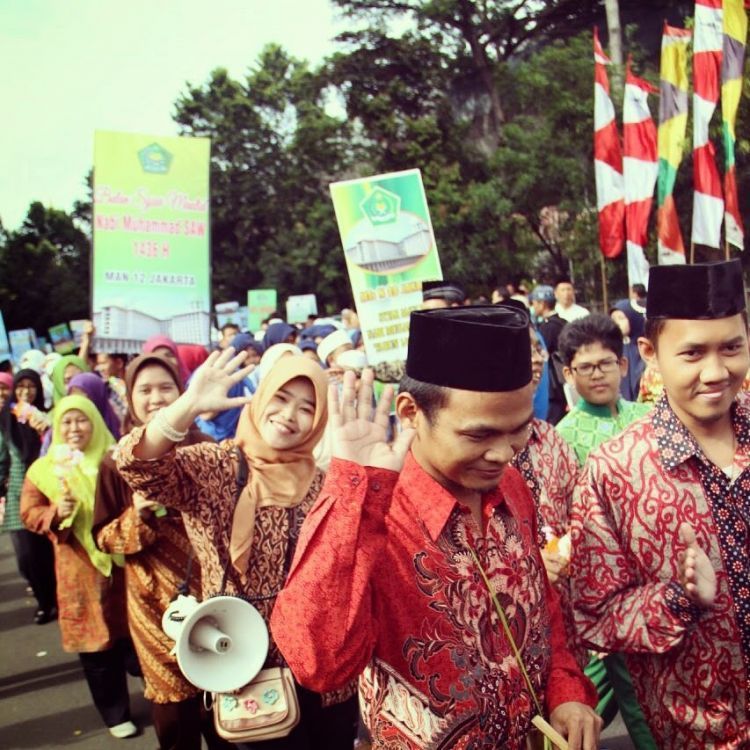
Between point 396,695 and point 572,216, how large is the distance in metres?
17.4

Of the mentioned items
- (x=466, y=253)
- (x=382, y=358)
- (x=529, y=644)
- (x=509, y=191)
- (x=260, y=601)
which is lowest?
(x=260, y=601)

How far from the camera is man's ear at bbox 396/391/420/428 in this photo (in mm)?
1825

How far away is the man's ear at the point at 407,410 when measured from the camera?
1825 mm

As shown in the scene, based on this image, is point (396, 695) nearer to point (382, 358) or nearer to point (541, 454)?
point (541, 454)

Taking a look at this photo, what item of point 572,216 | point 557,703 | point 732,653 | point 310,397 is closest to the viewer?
point 557,703

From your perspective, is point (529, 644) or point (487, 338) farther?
point (529, 644)

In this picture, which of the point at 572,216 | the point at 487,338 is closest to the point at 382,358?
the point at 487,338

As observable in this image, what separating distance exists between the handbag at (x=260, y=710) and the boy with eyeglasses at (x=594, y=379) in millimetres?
1634

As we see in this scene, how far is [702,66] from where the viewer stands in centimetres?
866

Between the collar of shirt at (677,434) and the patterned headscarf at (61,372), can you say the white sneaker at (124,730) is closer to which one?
the collar of shirt at (677,434)

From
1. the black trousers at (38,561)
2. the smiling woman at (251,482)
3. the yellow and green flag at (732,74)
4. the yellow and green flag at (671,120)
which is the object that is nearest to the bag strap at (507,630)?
the smiling woman at (251,482)

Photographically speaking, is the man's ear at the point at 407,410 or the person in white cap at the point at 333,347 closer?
the man's ear at the point at 407,410

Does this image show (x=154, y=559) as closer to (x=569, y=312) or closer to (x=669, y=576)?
(x=669, y=576)

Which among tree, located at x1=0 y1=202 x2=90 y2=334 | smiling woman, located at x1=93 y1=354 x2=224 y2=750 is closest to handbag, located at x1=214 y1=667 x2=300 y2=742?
smiling woman, located at x1=93 y1=354 x2=224 y2=750
